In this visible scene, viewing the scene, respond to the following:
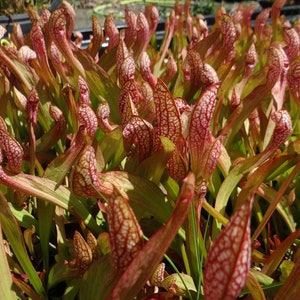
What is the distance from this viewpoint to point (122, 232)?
397 millimetres

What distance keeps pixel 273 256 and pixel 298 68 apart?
32 centimetres

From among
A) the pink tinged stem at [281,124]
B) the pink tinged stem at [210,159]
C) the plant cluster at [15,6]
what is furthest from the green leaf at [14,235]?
the plant cluster at [15,6]

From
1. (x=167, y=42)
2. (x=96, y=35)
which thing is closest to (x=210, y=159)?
(x=96, y=35)

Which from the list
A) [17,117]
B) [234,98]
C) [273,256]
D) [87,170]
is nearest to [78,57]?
[17,117]

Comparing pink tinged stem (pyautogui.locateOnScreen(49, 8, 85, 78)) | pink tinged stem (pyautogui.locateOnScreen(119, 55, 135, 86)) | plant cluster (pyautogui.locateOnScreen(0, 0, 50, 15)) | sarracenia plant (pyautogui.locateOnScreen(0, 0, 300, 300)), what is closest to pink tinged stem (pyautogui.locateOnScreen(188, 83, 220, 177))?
sarracenia plant (pyautogui.locateOnScreen(0, 0, 300, 300))

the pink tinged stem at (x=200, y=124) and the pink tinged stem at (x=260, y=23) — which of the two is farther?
the pink tinged stem at (x=260, y=23)

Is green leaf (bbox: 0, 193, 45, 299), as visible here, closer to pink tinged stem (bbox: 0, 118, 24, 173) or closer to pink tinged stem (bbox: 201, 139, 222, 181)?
pink tinged stem (bbox: 0, 118, 24, 173)

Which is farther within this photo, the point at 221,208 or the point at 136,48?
the point at 136,48

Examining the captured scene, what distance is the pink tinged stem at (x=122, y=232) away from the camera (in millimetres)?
385

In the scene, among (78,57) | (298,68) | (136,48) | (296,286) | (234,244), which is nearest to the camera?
(234,244)

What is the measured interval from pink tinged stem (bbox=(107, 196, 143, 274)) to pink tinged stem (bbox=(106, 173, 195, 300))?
2 centimetres

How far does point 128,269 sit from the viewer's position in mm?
395

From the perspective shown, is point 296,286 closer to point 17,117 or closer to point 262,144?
point 262,144

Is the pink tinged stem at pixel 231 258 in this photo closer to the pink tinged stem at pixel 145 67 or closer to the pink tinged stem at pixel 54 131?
the pink tinged stem at pixel 54 131
